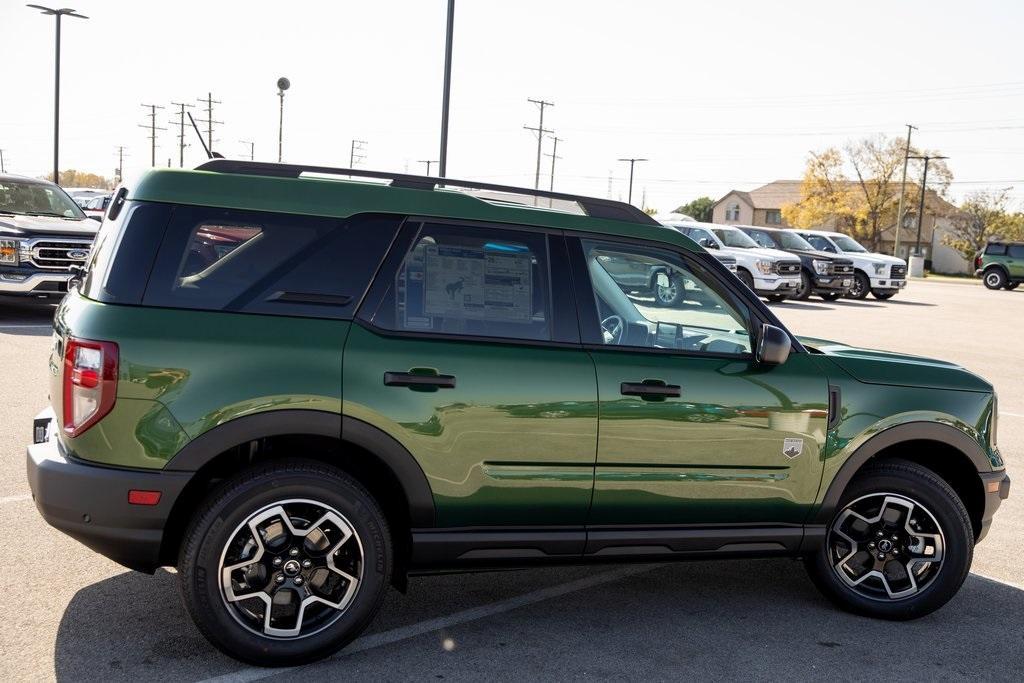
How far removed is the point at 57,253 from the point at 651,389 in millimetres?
11240

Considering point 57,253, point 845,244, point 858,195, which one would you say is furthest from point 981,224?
point 57,253

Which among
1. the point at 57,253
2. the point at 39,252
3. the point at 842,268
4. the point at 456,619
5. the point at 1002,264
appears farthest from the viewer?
the point at 1002,264

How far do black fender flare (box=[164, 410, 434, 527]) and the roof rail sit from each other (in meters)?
0.98

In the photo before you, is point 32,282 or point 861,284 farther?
point 861,284

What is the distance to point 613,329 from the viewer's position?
4.29 metres

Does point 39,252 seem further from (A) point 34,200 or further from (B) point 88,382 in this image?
(B) point 88,382

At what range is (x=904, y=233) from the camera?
10125 centimetres

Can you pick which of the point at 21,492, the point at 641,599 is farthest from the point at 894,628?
the point at 21,492

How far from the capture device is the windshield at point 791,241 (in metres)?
28.1

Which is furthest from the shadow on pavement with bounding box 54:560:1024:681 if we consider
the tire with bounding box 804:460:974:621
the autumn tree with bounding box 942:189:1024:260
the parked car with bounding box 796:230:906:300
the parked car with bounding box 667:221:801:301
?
the autumn tree with bounding box 942:189:1024:260

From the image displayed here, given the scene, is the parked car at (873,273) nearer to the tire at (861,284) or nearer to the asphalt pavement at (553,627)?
the tire at (861,284)

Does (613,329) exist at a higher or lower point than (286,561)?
higher

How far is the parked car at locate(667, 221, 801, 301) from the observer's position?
25.4 metres

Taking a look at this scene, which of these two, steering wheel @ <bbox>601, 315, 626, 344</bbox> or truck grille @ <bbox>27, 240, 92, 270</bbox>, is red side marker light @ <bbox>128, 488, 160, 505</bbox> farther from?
truck grille @ <bbox>27, 240, 92, 270</bbox>
